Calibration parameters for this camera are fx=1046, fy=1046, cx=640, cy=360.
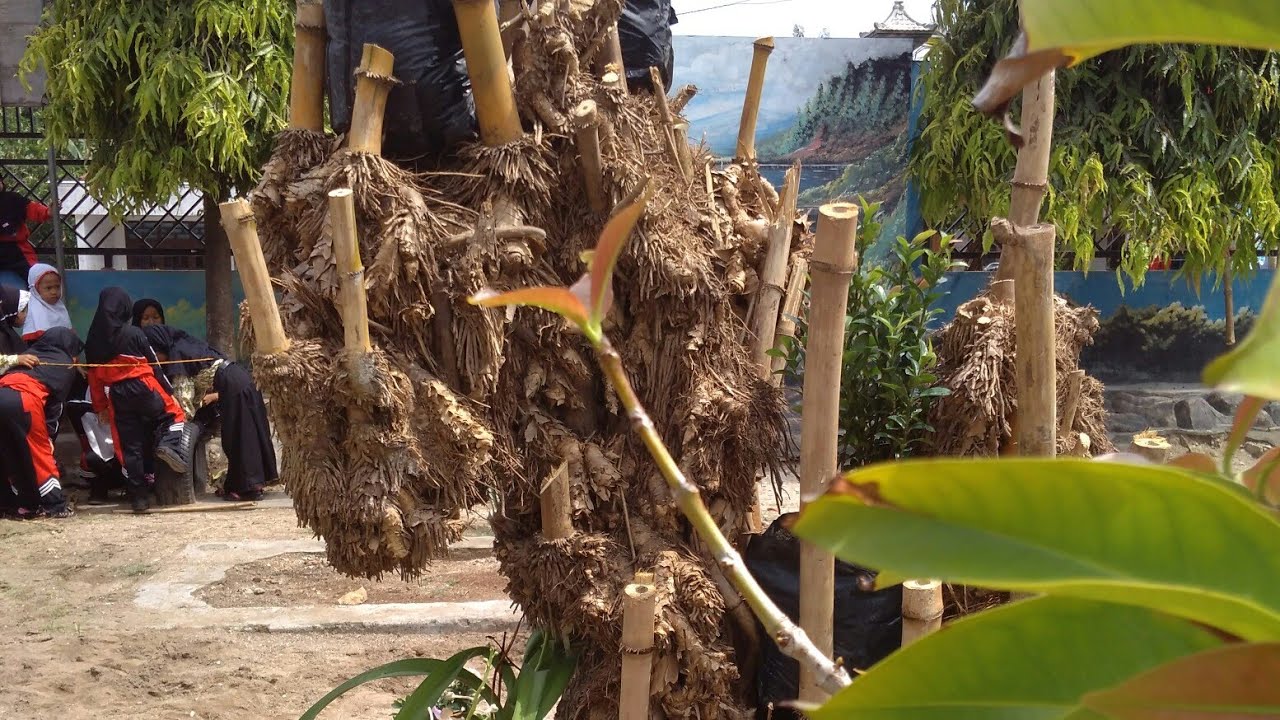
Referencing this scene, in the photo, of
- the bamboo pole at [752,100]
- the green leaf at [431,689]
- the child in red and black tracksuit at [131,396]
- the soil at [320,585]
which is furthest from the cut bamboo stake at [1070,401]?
the child in red and black tracksuit at [131,396]

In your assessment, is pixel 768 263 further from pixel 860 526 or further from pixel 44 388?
pixel 44 388

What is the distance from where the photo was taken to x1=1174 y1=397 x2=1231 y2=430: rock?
7.78 metres

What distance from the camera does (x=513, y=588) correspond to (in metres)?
2.22

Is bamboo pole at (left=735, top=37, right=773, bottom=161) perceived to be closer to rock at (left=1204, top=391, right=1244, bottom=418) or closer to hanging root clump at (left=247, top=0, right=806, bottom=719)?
hanging root clump at (left=247, top=0, right=806, bottom=719)

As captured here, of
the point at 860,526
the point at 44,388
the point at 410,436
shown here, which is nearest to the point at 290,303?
the point at 410,436

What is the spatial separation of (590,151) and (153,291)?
6445 mm

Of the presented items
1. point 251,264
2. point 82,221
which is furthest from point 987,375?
point 82,221

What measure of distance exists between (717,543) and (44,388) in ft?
21.6

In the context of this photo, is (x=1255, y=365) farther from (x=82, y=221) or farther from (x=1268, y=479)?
(x=82, y=221)

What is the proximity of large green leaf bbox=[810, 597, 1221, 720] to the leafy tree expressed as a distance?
6.01 m

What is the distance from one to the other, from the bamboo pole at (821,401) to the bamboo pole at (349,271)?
0.82 m

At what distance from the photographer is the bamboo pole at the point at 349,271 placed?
68.5 inches

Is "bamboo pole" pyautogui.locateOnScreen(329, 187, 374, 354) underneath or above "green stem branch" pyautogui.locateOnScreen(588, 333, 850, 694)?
above

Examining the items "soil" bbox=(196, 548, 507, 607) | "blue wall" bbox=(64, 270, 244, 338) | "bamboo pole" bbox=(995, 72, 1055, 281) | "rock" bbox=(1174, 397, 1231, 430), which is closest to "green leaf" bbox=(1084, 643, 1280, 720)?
"bamboo pole" bbox=(995, 72, 1055, 281)
